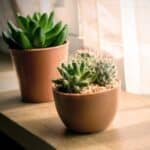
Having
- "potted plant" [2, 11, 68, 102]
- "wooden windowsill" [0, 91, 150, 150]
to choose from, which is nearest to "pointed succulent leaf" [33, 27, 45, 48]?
"potted plant" [2, 11, 68, 102]

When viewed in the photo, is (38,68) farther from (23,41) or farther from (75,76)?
(75,76)

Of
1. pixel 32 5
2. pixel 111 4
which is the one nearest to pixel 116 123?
pixel 111 4

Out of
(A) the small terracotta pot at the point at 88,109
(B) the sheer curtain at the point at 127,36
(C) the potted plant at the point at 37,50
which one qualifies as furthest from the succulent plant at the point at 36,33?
(A) the small terracotta pot at the point at 88,109

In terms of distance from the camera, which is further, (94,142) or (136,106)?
(136,106)

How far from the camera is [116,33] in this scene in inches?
47.7

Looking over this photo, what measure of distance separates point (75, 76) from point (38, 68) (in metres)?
0.27

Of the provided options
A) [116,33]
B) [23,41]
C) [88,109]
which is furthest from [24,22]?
[88,109]

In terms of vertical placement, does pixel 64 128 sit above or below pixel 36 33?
below

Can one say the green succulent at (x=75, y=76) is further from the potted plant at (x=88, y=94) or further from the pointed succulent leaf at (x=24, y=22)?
the pointed succulent leaf at (x=24, y=22)

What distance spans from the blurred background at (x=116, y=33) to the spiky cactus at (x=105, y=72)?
0.58 ft

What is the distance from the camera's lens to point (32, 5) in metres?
1.77

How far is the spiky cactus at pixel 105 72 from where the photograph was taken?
936 mm

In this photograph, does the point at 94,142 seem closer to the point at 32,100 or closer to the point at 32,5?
the point at 32,100

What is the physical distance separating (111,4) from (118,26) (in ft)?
0.22
